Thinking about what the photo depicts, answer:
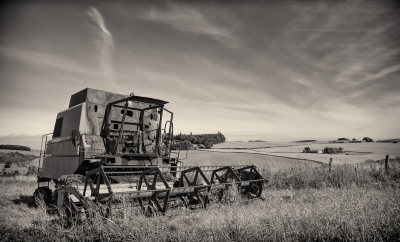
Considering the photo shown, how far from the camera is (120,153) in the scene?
7703 millimetres

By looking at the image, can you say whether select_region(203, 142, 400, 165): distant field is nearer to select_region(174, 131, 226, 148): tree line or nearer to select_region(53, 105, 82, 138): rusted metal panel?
select_region(174, 131, 226, 148): tree line

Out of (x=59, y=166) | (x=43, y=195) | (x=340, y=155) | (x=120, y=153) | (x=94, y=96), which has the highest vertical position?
(x=94, y=96)

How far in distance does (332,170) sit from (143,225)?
37.1ft

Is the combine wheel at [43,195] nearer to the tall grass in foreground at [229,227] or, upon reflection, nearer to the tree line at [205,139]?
the tall grass in foreground at [229,227]

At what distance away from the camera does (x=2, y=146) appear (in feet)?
118

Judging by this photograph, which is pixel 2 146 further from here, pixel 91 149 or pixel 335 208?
pixel 335 208

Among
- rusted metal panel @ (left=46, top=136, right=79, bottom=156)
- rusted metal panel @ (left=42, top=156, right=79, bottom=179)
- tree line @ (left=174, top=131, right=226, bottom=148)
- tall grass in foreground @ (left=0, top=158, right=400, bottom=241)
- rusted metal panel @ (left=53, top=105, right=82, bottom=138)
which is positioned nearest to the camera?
tall grass in foreground @ (left=0, top=158, right=400, bottom=241)

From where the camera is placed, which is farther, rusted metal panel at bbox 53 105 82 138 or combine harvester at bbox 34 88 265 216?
rusted metal panel at bbox 53 105 82 138

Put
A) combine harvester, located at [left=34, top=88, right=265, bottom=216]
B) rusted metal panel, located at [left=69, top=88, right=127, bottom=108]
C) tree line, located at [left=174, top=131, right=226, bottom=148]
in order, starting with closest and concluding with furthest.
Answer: combine harvester, located at [left=34, top=88, right=265, bottom=216] < rusted metal panel, located at [left=69, top=88, right=127, bottom=108] < tree line, located at [left=174, top=131, right=226, bottom=148]

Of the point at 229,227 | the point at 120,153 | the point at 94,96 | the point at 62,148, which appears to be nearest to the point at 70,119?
the point at 62,148

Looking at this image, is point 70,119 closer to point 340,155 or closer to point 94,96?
point 94,96

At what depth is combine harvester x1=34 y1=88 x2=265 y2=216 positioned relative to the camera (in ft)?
23.0

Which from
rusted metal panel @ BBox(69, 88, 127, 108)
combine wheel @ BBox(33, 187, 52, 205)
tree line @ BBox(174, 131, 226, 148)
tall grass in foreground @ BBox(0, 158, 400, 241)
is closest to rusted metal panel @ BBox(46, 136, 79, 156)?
combine wheel @ BBox(33, 187, 52, 205)

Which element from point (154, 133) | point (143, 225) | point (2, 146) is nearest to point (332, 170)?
point (154, 133)
